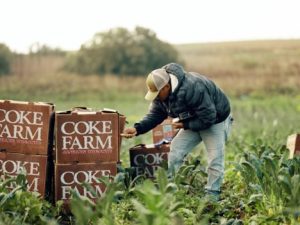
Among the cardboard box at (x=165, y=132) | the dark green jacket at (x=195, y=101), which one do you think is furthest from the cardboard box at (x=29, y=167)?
the cardboard box at (x=165, y=132)

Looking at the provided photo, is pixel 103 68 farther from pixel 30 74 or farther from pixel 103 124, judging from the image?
pixel 103 124

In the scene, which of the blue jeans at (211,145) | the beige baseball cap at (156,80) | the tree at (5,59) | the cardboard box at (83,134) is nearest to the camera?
the beige baseball cap at (156,80)

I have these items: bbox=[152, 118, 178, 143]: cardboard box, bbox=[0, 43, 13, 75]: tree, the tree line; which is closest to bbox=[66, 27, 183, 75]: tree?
the tree line

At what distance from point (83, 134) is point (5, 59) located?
3686 cm

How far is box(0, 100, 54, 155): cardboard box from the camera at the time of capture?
7965 millimetres

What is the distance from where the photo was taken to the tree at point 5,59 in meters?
43.6

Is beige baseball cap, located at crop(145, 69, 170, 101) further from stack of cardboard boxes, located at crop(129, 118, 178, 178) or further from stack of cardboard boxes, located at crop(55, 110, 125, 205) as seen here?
stack of cardboard boxes, located at crop(129, 118, 178, 178)

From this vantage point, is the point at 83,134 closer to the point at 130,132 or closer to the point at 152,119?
the point at 130,132

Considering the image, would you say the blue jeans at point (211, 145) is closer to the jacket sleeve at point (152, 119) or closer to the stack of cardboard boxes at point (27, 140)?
the jacket sleeve at point (152, 119)

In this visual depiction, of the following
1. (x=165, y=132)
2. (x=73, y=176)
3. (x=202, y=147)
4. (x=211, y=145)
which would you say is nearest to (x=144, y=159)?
(x=165, y=132)

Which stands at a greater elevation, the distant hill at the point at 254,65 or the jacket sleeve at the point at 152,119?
the distant hill at the point at 254,65

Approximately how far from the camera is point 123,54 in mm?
45594

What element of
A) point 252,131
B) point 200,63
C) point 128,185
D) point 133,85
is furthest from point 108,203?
point 200,63

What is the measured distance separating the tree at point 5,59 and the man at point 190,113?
35.6 metres
